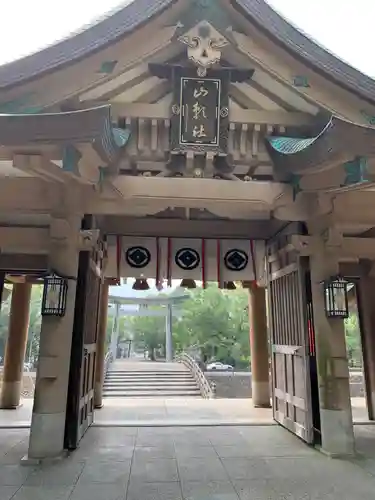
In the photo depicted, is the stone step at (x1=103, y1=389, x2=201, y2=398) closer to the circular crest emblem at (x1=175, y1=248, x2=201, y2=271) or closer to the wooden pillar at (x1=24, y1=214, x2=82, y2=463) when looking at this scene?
the circular crest emblem at (x1=175, y1=248, x2=201, y2=271)

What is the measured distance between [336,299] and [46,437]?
3.87 m

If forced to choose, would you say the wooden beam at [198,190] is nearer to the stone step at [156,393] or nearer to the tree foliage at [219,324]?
the stone step at [156,393]

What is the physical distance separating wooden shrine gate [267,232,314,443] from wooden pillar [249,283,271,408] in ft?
6.68

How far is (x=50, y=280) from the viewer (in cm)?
435

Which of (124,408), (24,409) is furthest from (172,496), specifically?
(24,409)

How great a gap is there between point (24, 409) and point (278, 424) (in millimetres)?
5362

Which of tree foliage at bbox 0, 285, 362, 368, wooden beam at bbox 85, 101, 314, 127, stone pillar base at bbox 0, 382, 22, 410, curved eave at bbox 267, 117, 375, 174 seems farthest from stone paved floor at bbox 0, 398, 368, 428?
tree foliage at bbox 0, 285, 362, 368

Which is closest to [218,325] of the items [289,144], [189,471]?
[189,471]

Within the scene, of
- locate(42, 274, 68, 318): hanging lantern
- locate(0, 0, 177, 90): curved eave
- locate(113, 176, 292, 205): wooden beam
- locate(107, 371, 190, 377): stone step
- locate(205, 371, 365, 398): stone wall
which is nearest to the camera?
locate(0, 0, 177, 90): curved eave

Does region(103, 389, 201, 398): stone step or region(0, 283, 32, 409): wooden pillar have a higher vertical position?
region(0, 283, 32, 409): wooden pillar

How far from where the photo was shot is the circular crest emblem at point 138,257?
6723mm

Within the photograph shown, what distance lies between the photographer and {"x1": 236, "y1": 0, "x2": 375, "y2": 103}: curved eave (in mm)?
4207

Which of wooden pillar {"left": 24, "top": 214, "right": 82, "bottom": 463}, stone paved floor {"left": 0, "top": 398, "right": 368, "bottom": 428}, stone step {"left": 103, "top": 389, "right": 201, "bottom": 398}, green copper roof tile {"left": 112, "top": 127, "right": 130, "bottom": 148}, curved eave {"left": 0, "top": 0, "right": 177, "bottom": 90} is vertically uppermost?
curved eave {"left": 0, "top": 0, "right": 177, "bottom": 90}

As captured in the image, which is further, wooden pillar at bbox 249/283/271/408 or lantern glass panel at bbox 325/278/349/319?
wooden pillar at bbox 249/283/271/408
